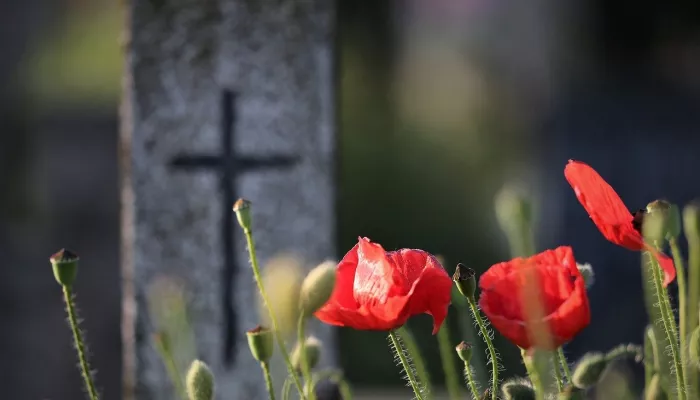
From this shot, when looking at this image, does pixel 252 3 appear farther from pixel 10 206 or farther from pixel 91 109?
pixel 91 109

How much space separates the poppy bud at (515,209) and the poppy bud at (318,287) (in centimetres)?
9

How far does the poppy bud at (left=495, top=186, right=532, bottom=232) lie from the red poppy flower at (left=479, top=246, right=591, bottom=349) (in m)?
0.03

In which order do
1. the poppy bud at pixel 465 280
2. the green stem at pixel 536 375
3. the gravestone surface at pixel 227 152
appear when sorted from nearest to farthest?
the green stem at pixel 536 375
the poppy bud at pixel 465 280
the gravestone surface at pixel 227 152

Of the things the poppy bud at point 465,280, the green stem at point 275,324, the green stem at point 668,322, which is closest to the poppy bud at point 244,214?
the green stem at point 275,324

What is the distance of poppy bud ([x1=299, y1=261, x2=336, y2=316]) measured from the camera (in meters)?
0.56

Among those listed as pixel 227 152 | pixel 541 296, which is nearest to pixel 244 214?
pixel 541 296

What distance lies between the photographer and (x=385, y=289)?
2.03 ft

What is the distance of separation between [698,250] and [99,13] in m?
8.06

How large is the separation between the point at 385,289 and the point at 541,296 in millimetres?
96

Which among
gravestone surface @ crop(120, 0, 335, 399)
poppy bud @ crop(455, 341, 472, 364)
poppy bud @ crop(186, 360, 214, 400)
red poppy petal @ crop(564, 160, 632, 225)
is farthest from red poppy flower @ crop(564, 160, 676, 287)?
gravestone surface @ crop(120, 0, 335, 399)

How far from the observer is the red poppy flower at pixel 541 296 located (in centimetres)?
55

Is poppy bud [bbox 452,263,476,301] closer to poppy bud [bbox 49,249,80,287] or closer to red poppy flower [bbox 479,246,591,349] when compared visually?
red poppy flower [bbox 479,246,591,349]

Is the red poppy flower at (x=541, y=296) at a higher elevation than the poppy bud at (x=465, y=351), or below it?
higher

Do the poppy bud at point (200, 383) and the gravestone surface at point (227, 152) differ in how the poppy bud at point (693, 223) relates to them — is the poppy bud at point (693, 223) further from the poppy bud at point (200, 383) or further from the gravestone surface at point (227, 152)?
the gravestone surface at point (227, 152)
